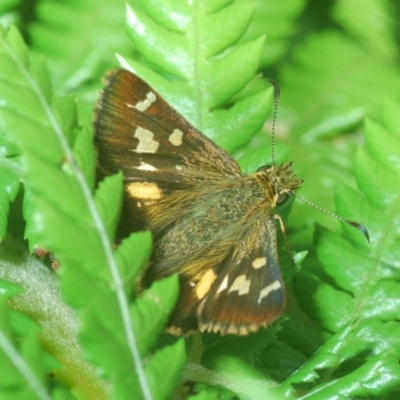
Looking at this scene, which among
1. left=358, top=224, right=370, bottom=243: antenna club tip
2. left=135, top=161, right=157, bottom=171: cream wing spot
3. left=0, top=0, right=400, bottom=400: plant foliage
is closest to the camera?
left=0, top=0, right=400, bottom=400: plant foliage

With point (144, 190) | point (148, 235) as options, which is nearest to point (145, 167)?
point (144, 190)

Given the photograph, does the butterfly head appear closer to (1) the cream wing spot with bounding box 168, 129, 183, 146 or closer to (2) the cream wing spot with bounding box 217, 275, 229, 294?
(1) the cream wing spot with bounding box 168, 129, 183, 146

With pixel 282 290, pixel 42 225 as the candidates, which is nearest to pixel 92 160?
pixel 42 225

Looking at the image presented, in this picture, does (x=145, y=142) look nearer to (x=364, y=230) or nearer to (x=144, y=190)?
(x=144, y=190)

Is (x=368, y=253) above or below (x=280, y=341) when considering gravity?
above

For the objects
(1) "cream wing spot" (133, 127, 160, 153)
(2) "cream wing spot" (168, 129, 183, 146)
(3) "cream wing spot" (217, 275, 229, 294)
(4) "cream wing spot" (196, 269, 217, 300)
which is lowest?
(4) "cream wing spot" (196, 269, 217, 300)

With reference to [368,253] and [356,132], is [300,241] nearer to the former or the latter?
[368,253]

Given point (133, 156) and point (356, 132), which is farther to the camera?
point (356, 132)

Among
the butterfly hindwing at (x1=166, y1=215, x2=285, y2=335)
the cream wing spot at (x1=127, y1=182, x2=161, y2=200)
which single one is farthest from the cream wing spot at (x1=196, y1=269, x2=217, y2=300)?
the cream wing spot at (x1=127, y1=182, x2=161, y2=200)
